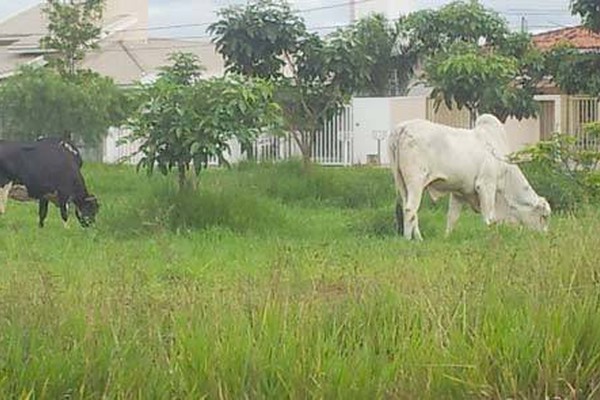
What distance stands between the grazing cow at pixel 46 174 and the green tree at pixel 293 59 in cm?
703

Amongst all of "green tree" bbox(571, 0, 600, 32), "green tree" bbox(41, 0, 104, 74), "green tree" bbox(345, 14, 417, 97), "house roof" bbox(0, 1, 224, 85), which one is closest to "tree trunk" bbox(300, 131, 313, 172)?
"green tree" bbox(345, 14, 417, 97)

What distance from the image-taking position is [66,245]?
13633 millimetres

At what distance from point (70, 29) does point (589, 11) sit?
19.2 meters

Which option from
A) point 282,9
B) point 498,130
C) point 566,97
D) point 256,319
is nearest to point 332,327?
point 256,319

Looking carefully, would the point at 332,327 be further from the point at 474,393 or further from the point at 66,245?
the point at 66,245

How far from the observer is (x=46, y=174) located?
18.2 metres

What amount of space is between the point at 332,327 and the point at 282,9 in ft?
65.6

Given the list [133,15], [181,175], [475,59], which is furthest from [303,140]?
[133,15]

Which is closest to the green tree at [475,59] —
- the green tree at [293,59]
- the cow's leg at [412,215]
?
the green tree at [293,59]

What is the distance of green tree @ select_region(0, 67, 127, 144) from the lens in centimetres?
2902

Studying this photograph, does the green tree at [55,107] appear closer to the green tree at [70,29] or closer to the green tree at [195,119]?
the green tree at [70,29]

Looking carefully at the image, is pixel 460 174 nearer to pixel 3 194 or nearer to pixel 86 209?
pixel 86 209

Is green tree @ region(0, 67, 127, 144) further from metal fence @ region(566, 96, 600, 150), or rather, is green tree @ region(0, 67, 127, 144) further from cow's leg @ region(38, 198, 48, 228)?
cow's leg @ region(38, 198, 48, 228)

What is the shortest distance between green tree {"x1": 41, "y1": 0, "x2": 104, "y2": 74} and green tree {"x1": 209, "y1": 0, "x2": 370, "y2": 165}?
42.6ft
